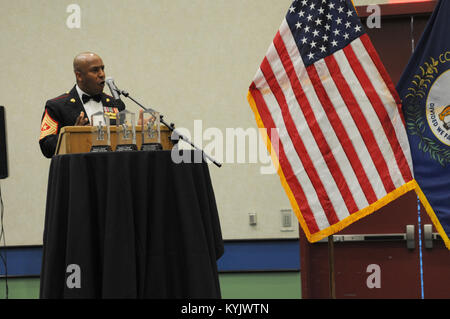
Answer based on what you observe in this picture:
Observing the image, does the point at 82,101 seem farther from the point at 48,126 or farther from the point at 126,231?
the point at 126,231

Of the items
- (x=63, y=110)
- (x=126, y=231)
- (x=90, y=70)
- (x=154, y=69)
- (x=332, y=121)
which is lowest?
(x=126, y=231)

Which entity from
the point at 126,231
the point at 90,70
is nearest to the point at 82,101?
the point at 90,70

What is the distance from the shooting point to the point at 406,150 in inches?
119

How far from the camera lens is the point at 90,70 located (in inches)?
138

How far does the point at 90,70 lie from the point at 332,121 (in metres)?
1.56

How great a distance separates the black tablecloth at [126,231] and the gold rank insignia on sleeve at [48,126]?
112cm

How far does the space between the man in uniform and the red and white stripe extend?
1069 millimetres

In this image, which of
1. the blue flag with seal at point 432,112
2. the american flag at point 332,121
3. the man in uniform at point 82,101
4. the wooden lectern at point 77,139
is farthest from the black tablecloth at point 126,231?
the blue flag with seal at point 432,112

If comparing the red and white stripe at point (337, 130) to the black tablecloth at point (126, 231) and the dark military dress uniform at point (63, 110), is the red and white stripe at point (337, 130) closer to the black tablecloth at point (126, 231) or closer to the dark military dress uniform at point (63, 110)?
the black tablecloth at point (126, 231)

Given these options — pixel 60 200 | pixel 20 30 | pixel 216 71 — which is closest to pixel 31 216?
pixel 20 30

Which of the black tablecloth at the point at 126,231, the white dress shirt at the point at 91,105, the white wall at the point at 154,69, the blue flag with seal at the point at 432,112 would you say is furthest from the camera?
the white wall at the point at 154,69

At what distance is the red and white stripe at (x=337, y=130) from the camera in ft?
9.87

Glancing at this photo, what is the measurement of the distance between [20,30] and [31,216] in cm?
167

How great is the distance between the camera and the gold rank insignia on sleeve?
3451 millimetres
